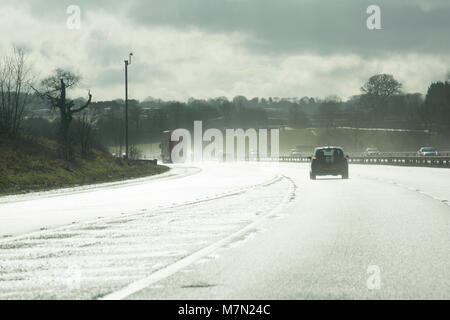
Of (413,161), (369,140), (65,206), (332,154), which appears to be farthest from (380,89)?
(65,206)

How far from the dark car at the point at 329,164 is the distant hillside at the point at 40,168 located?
1079 centimetres

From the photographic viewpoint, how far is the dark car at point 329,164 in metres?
38.6

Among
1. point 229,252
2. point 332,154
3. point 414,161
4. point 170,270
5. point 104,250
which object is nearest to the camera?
point 170,270

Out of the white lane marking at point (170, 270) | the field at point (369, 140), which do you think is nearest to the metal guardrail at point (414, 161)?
the white lane marking at point (170, 270)

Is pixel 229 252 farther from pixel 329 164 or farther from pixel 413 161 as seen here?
pixel 413 161

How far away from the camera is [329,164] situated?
38750mm

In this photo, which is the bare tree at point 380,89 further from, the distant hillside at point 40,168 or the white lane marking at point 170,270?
the white lane marking at point 170,270

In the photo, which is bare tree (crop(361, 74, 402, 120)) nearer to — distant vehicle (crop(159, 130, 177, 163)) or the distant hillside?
distant vehicle (crop(159, 130, 177, 163))

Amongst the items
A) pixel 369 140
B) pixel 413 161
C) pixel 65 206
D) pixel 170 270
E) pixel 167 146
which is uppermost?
pixel 170 270

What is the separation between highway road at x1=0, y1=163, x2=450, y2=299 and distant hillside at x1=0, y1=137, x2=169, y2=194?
42.3 feet

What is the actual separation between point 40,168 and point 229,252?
29.6 meters

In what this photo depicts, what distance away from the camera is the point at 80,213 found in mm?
17750

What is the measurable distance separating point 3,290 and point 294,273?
310cm
